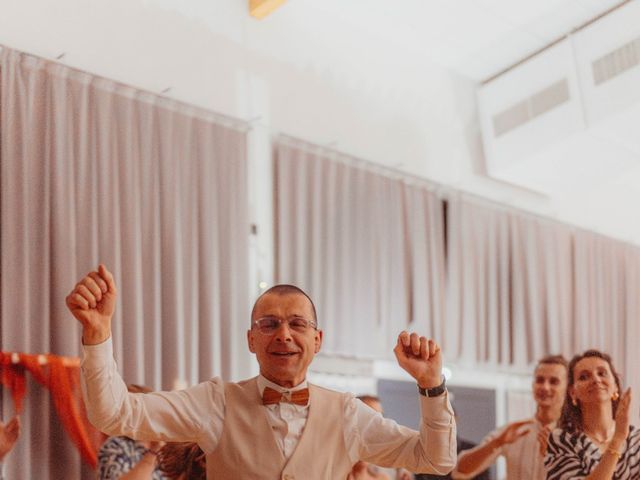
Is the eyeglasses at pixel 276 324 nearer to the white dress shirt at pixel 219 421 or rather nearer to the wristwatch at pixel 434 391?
the white dress shirt at pixel 219 421

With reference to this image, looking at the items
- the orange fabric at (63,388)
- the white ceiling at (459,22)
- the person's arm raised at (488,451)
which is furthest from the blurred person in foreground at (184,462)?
the white ceiling at (459,22)

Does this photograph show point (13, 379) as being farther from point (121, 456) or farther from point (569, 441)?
point (569, 441)

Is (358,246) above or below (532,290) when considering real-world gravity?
above

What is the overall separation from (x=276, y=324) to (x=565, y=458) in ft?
5.17

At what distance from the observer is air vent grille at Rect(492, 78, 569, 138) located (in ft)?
23.9

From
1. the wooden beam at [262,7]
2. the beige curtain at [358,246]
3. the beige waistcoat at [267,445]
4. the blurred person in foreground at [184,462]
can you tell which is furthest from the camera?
the beige curtain at [358,246]

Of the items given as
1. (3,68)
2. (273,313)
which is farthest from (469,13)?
(273,313)

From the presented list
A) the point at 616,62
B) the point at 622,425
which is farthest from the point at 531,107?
the point at 622,425

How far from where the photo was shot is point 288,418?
228 cm

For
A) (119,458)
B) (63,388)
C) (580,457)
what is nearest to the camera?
(580,457)

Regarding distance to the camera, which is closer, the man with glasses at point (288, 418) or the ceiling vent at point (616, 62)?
the man with glasses at point (288, 418)

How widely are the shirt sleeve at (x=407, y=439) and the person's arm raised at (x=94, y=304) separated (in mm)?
687

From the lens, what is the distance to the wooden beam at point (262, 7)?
5875 mm

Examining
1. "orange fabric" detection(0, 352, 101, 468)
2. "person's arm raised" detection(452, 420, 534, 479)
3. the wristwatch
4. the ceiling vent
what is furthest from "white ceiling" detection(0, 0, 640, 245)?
the wristwatch
